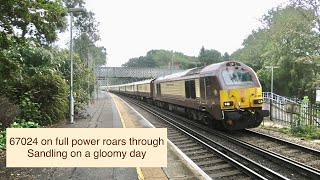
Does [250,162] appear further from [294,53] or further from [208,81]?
[294,53]

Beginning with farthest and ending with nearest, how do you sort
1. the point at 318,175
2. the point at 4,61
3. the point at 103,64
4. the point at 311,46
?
the point at 103,64 → the point at 311,46 → the point at 4,61 → the point at 318,175

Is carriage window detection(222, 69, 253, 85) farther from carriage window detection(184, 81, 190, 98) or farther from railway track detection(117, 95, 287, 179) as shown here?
carriage window detection(184, 81, 190, 98)

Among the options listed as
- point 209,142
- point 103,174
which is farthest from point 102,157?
point 209,142

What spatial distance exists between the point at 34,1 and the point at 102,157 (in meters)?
3.86

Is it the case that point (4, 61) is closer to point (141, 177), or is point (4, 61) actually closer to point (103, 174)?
point (103, 174)

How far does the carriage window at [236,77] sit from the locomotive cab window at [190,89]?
272cm

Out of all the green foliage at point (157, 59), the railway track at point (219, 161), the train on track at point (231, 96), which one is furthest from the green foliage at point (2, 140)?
the green foliage at point (157, 59)

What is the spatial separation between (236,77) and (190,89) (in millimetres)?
3577

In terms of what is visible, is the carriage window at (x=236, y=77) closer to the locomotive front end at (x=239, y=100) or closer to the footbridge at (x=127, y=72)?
the locomotive front end at (x=239, y=100)

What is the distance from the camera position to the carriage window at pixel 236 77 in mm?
14725

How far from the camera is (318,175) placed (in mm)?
8070

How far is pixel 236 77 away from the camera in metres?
14.9

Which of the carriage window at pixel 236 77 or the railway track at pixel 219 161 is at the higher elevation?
the carriage window at pixel 236 77

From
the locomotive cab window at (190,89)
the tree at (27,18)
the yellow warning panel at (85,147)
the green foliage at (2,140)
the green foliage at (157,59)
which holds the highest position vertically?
the green foliage at (157,59)
